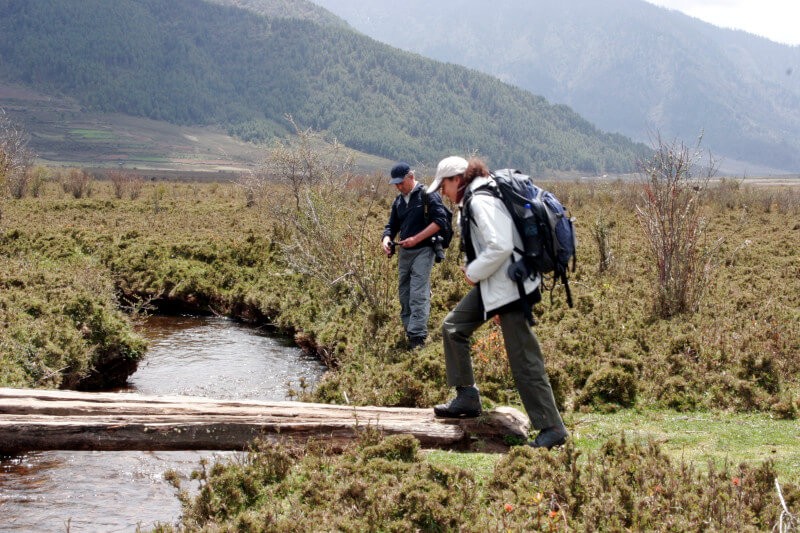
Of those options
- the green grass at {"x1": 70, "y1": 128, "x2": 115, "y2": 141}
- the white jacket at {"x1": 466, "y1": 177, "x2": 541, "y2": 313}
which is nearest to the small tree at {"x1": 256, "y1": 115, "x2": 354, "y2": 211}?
the white jacket at {"x1": 466, "y1": 177, "x2": 541, "y2": 313}

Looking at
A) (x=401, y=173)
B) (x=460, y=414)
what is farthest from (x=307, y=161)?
(x=460, y=414)

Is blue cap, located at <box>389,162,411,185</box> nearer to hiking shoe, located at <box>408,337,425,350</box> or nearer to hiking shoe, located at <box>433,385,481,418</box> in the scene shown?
hiking shoe, located at <box>408,337,425,350</box>

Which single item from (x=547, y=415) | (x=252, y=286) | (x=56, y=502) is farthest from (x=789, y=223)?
(x=56, y=502)

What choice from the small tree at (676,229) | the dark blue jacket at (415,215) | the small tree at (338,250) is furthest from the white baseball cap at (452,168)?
the small tree at (676,229)

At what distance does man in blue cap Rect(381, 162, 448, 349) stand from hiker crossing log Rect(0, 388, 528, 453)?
289cm

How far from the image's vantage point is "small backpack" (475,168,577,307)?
5.61 metres

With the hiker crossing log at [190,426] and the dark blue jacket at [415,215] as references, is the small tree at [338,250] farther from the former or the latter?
the hiker crossing log at [190,426]

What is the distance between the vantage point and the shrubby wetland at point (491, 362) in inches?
203

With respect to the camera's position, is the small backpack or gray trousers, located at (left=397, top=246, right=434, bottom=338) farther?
gray trousers, located at (left=397, top=246, right=434, bottom=338)

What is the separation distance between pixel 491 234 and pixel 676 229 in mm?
6563

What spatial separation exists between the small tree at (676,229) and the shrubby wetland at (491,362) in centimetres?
3

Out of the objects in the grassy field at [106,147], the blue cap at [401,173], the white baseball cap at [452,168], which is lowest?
the grassy field at [106,147]

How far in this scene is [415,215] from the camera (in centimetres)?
926

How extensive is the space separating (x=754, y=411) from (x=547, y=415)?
10.2ft
